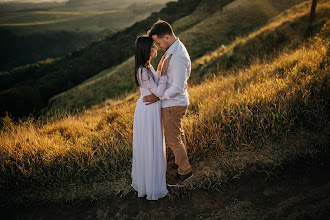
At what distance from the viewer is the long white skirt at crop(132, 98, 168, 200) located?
2982mm

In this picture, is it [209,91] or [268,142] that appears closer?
[268,142]

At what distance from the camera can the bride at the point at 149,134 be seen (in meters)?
2.78

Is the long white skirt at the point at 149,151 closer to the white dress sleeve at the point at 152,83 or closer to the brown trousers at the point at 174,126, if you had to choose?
the brown trousers at the point at 174,126

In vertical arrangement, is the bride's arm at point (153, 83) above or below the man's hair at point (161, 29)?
below

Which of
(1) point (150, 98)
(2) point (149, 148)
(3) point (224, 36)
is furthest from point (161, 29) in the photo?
(3) point (224, 36)

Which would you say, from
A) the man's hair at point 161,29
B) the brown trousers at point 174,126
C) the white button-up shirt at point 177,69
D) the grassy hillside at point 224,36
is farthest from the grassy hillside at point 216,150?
the grassy hillside at point 224,36

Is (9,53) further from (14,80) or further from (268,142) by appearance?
(268,142)

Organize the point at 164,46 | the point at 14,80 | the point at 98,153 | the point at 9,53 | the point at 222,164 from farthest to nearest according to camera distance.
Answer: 1. the point at 9,53
2. the point at 14,80
3. the point at 98,153
4. the point at 222,164
5. the point at 164,46

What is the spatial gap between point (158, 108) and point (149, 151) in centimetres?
70

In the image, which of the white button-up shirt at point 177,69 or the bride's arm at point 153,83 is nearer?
the white button-up shirt at point 177,69

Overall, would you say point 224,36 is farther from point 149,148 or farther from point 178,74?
point 149,148

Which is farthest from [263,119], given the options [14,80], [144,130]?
[14,80]

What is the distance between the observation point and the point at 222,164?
345cm

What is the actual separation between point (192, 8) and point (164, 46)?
5002 centimetres
